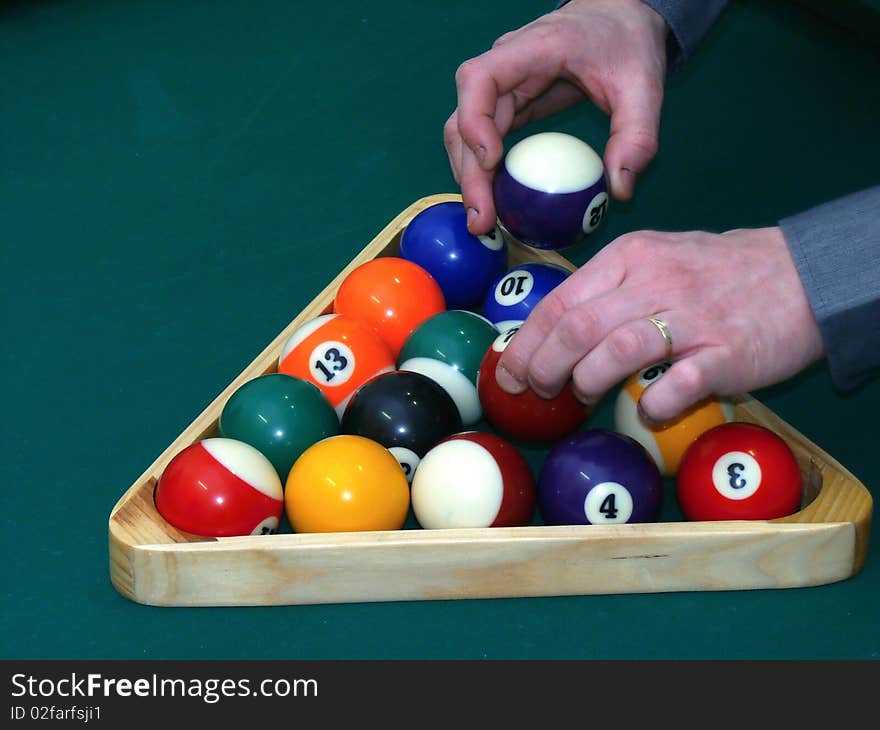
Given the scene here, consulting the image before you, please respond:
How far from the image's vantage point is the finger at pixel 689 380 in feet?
5.70

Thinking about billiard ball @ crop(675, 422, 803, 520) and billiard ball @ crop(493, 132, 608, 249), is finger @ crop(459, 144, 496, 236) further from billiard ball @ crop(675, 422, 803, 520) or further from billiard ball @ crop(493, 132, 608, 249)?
billiard ball @ crop(675, 422, 803, 520)

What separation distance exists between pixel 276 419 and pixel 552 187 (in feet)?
1.99

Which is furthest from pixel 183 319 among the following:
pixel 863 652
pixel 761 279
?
pixel 863 652

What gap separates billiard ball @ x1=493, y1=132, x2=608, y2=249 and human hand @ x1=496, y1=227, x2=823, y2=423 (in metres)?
0.45

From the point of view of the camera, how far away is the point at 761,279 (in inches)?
69.8

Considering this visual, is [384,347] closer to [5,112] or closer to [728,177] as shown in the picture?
[728,177]

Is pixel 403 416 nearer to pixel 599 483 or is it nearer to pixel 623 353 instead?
pixel 599 483

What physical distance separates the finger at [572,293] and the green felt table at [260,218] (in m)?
0.36

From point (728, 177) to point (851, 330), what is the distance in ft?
3.35

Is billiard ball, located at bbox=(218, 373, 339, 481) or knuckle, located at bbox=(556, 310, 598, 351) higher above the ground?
knuckle, located at bbox=(556, 310, 598, 351)

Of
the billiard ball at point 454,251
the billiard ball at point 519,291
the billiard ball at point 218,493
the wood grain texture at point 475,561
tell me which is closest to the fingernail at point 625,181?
the billiard ball at point 519,291

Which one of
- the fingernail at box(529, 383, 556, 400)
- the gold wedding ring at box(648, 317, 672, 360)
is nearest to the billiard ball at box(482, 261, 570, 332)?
the fingernail at box(529, 383, 556, 400)

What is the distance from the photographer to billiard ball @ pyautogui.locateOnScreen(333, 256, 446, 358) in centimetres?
234

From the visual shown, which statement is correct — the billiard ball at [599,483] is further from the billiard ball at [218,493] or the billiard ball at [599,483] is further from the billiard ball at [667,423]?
the billiard ball at [218,493]
